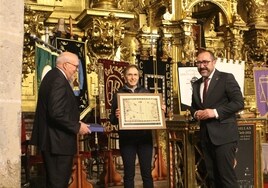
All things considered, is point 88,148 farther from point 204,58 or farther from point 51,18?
point 204,58

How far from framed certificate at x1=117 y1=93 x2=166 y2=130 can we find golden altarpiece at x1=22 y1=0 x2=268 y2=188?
51cm

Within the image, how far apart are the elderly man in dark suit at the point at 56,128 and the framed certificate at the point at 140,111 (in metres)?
0.84

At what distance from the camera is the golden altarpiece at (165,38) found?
5762 millimetres

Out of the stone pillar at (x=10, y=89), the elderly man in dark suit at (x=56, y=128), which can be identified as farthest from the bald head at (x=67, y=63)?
the stone pillar at (x=10, y=89)

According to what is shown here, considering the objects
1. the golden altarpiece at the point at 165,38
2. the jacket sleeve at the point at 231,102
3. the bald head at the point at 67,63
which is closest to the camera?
the bald head at the point at 67,63

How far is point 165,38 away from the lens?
11.2 meters

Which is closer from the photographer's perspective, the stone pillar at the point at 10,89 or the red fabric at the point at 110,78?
the stone pillar at the point at 10,89

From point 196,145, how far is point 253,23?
7.62 metres

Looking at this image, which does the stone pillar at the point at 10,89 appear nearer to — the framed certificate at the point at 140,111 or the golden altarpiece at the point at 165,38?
the framed certificate at the point at 140,111

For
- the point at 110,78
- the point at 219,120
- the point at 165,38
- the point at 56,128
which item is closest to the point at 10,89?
the point at 56,128

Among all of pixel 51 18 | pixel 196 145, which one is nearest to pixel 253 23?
pixel 51 18

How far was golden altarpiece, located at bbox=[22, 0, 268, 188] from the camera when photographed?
5762 mm

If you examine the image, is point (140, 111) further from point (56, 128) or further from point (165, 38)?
point (165, 38)

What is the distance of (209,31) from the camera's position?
12.7m
